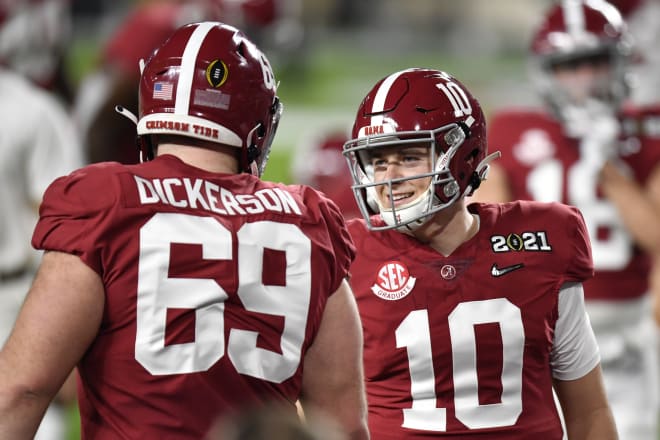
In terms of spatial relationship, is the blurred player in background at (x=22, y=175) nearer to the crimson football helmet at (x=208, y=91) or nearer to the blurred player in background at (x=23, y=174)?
the blurred player in background at (x=23, y=174)

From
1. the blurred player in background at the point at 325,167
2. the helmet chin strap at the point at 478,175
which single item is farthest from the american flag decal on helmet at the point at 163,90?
the blurred player in background at the point at 325,167

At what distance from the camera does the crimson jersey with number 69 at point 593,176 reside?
4.27 m

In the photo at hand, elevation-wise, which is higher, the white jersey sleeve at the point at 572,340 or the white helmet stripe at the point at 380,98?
the white helmet stripe at the point at 380,98

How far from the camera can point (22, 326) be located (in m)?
2.04

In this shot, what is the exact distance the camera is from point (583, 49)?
14.3 ft

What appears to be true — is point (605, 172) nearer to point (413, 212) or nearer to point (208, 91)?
point (413, 212)

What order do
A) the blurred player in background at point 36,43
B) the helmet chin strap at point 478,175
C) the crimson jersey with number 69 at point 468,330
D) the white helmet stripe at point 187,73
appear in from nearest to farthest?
the white helmet stripe at point 187,73 < the crimson jersey with number 69 at point 468,330 < the helmet chin strap at point 478,175 < the blurred player in background at point 36,43

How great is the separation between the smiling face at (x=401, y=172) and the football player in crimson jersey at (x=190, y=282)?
0.32 metres

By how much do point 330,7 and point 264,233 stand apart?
18136 millimetres

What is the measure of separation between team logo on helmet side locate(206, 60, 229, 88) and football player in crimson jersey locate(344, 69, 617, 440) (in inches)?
19.7

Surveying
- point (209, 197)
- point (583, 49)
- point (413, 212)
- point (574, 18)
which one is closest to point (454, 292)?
point (413, 212)

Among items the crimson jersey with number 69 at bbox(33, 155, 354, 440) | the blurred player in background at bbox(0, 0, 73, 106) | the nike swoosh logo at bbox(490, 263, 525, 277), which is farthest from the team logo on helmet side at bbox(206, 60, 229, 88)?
the blurred player in background at bbox(0, 0, 73, 106)

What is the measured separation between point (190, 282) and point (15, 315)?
2.61 m

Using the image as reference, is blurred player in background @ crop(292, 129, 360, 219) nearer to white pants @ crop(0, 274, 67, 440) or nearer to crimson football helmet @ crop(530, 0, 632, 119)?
crimson football helmet @ crop(530, 0, 632, 119)
